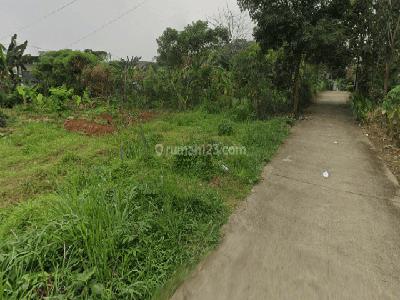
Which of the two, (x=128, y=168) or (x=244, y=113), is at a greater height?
(x=244, y=113)

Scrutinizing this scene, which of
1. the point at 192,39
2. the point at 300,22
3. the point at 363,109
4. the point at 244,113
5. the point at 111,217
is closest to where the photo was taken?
the point at 111,217

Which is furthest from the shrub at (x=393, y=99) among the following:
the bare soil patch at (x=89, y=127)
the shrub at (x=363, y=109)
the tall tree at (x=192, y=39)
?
the tall tree at (x=192, y=39)

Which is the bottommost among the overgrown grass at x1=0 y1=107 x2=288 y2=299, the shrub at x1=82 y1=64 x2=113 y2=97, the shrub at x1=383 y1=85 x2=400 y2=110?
the overgrown grass at x1=0 y1=107 x2=288 y2=299

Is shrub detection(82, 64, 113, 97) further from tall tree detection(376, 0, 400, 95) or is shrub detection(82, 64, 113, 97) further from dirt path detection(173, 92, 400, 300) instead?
tall tree detection(376, 0, 400, 95)

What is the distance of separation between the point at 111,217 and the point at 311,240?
6.91ft

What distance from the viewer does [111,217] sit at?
9.15 ft

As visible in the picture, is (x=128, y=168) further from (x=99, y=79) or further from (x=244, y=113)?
(x=99, y=79)

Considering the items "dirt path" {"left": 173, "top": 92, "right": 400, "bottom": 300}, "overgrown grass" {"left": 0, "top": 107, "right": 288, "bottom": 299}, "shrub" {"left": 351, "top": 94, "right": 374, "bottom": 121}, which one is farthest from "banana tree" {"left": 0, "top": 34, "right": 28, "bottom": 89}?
"shrub" {"left": 351, "top": 94, "right": 374, "bottom": 121}

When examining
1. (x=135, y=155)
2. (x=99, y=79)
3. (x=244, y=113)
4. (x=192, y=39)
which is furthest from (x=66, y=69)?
(x=192, y=39)

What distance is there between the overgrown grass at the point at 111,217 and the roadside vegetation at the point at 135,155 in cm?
1

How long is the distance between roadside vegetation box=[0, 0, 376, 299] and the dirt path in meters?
0.27

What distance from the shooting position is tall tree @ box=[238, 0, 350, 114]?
810 cm

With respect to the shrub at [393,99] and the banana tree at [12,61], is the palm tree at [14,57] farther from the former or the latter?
the shrub at [393,99]

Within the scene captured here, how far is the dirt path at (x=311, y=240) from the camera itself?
8.34 ft
